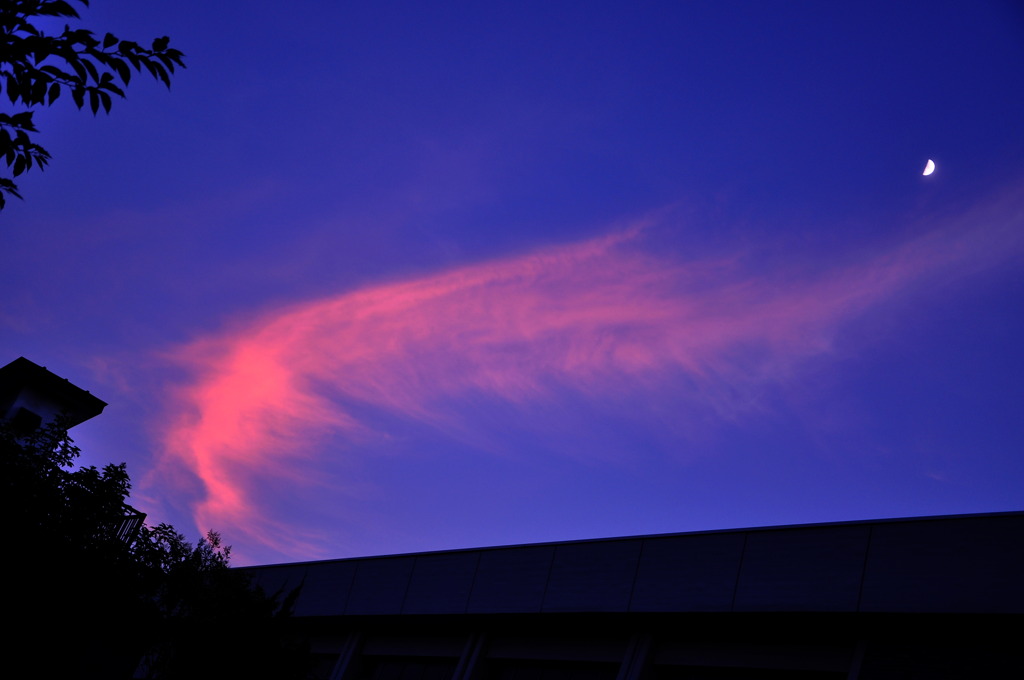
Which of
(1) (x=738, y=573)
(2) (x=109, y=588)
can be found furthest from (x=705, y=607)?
(2) (x=109, y=588)

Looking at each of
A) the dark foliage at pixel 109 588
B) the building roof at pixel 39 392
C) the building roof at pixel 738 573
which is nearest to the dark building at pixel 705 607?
the building roof at pixel 738 573

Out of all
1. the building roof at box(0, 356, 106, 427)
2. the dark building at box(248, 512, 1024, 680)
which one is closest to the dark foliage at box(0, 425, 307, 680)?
the dark building at box(248, 512, 1024, 680)

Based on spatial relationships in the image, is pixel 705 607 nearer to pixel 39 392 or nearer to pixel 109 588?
pixel 109 588

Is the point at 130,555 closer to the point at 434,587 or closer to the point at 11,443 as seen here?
the point at 11,443

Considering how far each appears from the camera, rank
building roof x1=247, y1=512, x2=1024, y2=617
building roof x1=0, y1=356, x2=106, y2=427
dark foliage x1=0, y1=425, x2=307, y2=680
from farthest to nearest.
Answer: building roof x1=0, y1=356, x2=106, y2=427, dark foliage x1=0, y1=425, x2=307, y2=680, building roof x1=247, y1=512, x2=1024, y2=617

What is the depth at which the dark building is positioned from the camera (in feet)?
51.9

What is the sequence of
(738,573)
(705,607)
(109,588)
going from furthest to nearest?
1. (109,588)
2. (705,607)
3. (738,573)

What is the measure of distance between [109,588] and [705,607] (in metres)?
16.0

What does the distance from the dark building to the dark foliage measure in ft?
16.7

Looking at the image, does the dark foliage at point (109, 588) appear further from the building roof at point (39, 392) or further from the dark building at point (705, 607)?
the building roof at point (39, 392)

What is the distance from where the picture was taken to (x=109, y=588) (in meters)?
23.9

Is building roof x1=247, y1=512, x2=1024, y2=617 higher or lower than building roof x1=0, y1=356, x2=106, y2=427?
below

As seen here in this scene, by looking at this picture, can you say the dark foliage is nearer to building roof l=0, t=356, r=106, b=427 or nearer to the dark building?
the dark building

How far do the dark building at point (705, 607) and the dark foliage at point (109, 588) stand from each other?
5076 mm
